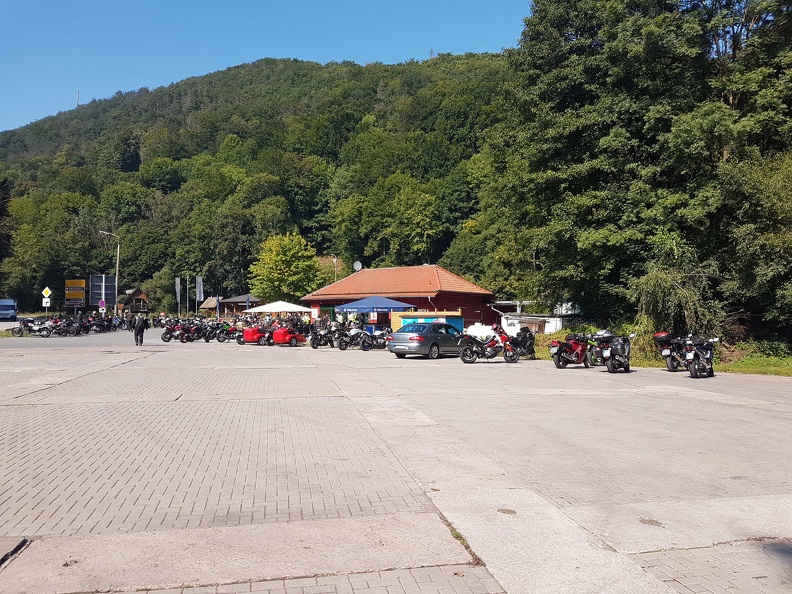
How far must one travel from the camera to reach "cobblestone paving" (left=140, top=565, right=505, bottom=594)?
4.09 m

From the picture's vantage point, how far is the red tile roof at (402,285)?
50.8m

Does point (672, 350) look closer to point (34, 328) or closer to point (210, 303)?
point (34, 328)

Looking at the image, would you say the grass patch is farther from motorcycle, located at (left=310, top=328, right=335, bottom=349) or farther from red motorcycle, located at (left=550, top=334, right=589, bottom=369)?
motorcycle, located at (left=310, top=328, right=335, bottom=349)

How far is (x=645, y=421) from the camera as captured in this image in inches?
416

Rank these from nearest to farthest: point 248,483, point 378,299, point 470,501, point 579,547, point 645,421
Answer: point 579,547, point 470,501, point 248,483, point 645,421, point 378,299

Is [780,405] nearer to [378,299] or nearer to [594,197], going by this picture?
[594,197]

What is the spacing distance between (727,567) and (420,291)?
4566cm

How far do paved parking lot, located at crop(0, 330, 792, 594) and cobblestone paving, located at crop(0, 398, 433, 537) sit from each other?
35mm

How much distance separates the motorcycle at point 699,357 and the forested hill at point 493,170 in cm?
451

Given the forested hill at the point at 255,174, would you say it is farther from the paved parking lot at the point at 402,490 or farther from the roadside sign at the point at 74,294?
the paved parking lot at the point at 402,490

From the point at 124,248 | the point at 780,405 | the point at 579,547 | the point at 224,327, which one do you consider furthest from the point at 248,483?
the point at 124,248

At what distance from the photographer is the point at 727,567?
452 cm

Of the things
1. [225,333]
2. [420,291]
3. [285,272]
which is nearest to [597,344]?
[225,333]

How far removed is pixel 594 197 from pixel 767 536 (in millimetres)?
23498
